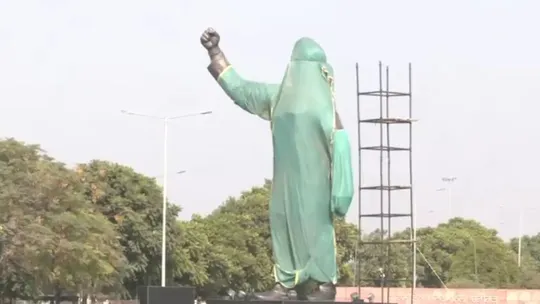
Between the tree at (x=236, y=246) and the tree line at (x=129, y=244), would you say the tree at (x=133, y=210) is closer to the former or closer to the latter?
the tree line at (x=129, y=244)

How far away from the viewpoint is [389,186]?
30906 mm

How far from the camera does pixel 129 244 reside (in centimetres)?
4797

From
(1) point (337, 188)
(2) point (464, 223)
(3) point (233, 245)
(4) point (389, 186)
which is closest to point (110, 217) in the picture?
(3) point (233, 245)

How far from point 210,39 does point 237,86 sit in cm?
79

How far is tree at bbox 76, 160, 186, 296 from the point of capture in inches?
1874

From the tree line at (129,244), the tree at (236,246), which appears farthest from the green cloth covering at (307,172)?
the tree at (236,246)

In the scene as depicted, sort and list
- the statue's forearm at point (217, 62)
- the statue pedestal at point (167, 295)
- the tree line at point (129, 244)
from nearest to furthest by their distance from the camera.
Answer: the statue's forearm at point (217, 62)
the statue pedestal at point (167, 295)
the tree line at point (129, 244)

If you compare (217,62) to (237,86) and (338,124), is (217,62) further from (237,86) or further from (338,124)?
(338,124)

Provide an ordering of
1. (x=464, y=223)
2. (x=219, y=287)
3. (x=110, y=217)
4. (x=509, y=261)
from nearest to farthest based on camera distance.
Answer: (x=110, y=217)
(x=219, y=287)
(x=509, y=261)
(x=464, y=223)

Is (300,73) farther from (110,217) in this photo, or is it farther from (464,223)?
(464,223)

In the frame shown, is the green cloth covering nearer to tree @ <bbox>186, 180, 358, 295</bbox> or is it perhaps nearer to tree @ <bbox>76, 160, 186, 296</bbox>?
tree @ <bbox>76, 160, 186, 296</bbox>

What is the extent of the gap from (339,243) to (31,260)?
129ft

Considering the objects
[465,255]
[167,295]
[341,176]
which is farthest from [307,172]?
[465,255]

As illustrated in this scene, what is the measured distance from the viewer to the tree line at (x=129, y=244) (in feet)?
121
